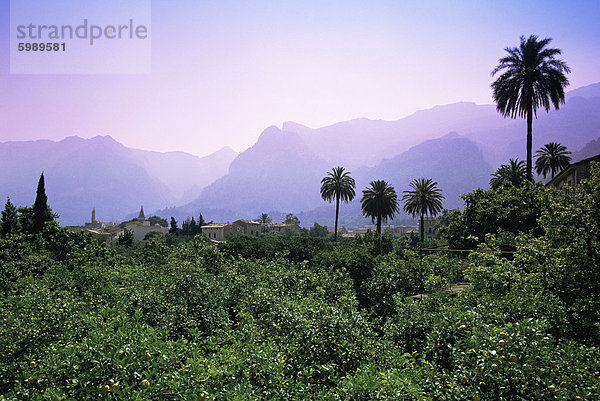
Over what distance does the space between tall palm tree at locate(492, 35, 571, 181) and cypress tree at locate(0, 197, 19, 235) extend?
39.5 metres

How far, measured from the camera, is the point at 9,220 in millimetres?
29172

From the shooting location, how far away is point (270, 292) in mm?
8719

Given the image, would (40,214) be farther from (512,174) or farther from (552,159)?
(552,159)

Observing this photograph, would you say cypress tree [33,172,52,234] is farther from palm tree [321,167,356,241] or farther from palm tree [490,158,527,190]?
palm tree [490,158,527,190]

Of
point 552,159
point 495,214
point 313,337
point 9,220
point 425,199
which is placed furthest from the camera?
point 425,199

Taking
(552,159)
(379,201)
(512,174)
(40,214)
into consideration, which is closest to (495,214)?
(512,174)

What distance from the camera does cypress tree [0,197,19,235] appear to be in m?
28.4

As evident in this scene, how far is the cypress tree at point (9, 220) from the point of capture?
28428 millimetres

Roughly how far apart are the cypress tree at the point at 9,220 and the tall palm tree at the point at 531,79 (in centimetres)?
3951

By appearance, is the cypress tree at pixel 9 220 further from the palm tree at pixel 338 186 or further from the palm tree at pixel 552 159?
the palm tree at pixel 552 159

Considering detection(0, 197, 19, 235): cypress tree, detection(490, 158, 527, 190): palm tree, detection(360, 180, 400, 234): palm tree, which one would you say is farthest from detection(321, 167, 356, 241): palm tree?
detection(0, 197, 19, 235): cypress tree

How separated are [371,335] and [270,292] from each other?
3050 millimetres

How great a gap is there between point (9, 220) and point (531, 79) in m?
41.6

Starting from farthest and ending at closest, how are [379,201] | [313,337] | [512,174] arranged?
[379,201] < [512,174] < [313,337]
